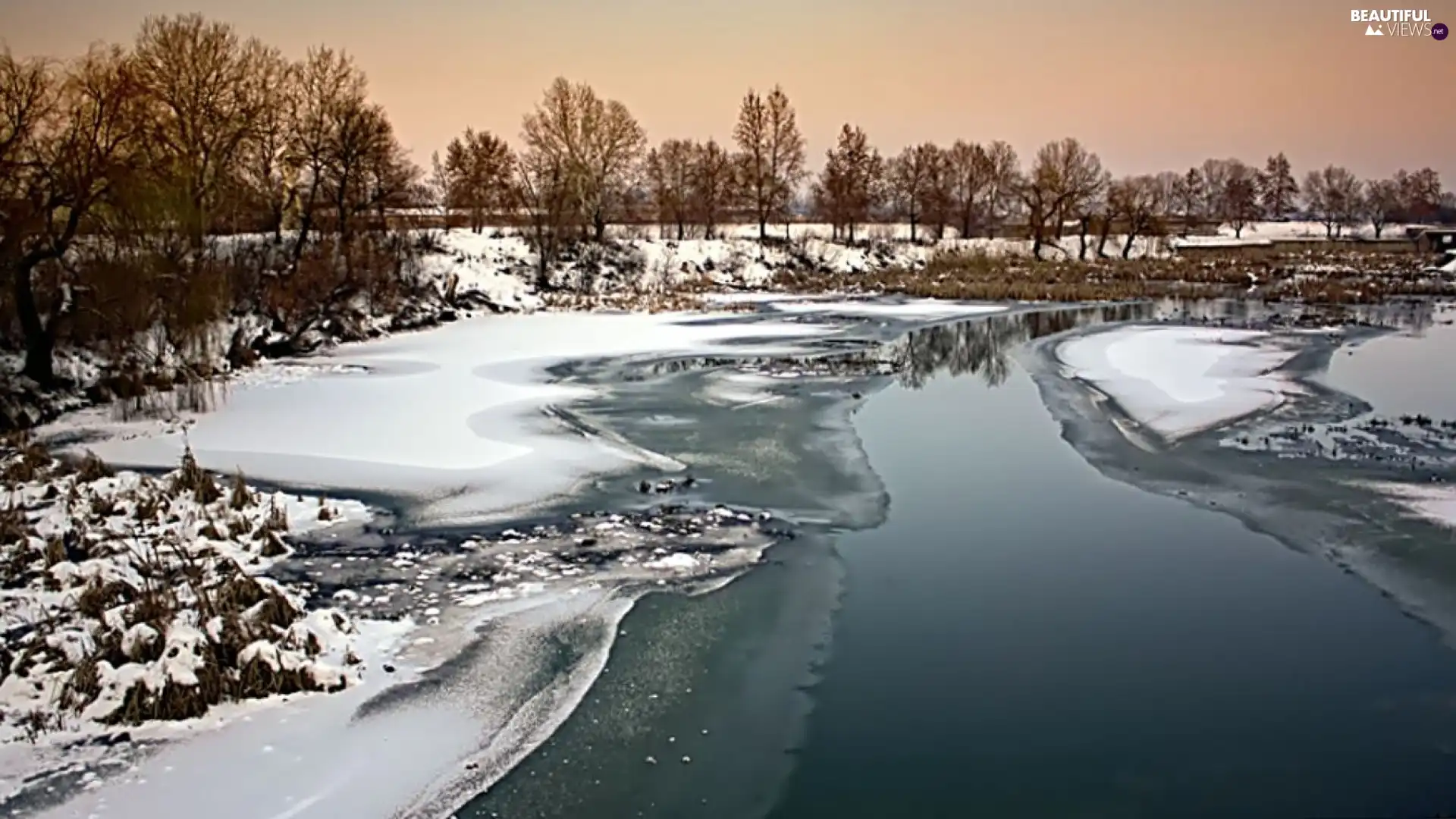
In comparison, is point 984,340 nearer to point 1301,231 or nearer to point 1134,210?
point 1134,210

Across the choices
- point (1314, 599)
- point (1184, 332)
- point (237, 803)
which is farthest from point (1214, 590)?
point (1184, 332)

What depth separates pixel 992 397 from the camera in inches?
704

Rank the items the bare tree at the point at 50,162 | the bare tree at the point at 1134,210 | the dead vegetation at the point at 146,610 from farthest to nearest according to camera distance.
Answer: the bare tree at the point at 1134,210, the bare tree at the point at 50,162, the dead vegetation at the point at 146,610

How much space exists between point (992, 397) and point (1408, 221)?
96470mm

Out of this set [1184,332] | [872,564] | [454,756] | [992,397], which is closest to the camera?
[454,756]

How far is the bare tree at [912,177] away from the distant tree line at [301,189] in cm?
16

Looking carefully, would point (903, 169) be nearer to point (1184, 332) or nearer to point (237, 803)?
point (1184, 332)

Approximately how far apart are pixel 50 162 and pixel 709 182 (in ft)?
144

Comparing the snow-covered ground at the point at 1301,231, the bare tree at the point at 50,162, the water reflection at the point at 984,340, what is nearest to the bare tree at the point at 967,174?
the snow-covered ground at the point at 1301,231

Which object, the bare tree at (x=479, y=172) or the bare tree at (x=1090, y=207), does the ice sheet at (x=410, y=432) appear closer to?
the bare tree at (x=479, y=172)

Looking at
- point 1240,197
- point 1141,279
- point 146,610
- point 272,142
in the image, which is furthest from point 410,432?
point 1240,197

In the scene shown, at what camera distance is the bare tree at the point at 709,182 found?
5734 centimetres

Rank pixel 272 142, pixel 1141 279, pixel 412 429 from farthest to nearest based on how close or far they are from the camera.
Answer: pixel 1141 279 → pixel 272 142 → pixel 412 429

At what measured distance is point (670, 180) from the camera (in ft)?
193
